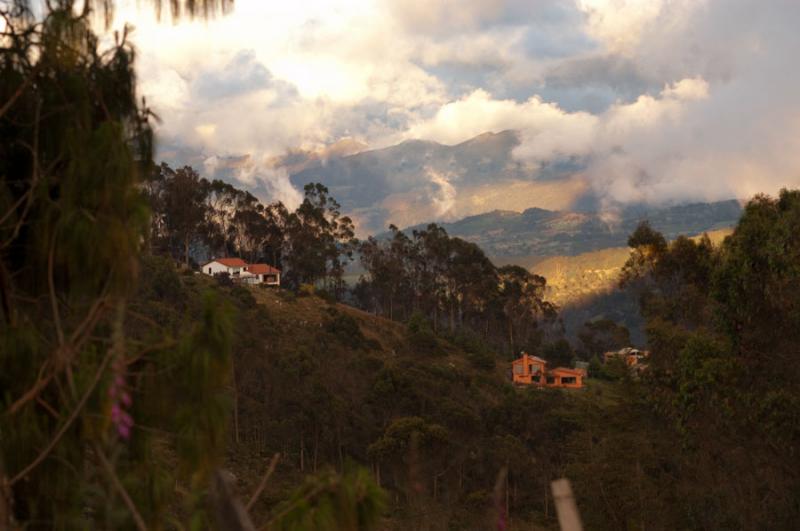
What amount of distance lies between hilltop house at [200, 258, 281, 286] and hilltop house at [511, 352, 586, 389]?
16083 mm

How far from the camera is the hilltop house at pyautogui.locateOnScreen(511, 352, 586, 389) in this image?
3916 cm

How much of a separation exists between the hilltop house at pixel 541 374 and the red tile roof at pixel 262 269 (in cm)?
1697

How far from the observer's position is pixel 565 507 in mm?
2047

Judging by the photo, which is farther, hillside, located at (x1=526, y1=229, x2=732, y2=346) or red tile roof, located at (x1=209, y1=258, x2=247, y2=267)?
hillside, located at (x1=526, y1=229, x2=732, y2=346)

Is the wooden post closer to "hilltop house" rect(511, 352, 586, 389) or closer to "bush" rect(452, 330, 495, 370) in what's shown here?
"bush" rect(452, 330, 495, 370)

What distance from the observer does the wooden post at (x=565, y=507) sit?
204 centimetres

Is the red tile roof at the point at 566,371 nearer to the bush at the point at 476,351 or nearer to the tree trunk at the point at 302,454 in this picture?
the bush at the point at 476,351

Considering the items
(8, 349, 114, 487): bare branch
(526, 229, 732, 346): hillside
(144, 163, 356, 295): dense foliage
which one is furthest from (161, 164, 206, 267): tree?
(8, 349, 114, 487): bare branch

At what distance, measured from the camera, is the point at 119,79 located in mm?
3799

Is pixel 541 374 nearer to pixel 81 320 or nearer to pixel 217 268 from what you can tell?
pixel 217 268

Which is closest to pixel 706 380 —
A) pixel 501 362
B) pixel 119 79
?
pixel 119 79

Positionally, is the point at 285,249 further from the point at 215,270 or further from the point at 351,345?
the point at 351,345

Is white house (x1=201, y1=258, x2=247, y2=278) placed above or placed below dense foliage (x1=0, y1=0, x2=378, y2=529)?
above

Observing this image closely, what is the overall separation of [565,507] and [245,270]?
48.0 meters
